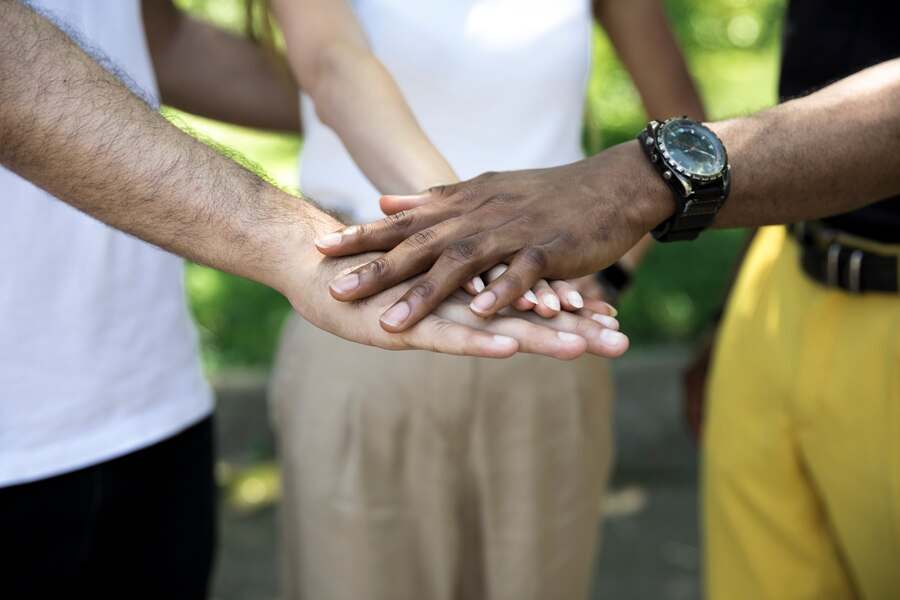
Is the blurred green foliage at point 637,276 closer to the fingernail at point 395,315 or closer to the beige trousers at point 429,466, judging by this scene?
the beige trousers at point 429,466

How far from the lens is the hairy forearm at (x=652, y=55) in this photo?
91.6 inches

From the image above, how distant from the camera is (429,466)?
2.14 metres

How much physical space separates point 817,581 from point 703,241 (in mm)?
2838

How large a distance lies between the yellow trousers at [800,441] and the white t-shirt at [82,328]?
1.09 m

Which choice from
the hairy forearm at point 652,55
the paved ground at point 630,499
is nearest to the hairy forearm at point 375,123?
the hairy forearm at point 652,55

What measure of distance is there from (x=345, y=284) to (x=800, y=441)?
111cm

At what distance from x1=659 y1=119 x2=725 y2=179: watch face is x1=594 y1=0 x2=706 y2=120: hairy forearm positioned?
62 centimetres

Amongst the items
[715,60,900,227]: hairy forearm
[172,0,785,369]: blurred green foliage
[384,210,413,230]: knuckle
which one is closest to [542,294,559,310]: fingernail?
[384,210,413,230]: knuckle

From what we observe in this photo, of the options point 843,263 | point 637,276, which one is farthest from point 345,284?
point 637,276

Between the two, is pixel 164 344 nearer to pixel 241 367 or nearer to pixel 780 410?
pixel 780 410

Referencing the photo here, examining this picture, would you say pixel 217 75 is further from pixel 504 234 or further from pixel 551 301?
pixel 551 301

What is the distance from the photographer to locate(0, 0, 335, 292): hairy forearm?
1507mm

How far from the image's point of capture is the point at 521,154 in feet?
7.01

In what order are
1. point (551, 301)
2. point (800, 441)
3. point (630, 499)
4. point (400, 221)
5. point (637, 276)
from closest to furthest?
point (551, 301) < point (400, 221) < point (800, 441) < point (630, 499) < point (637, 276)
